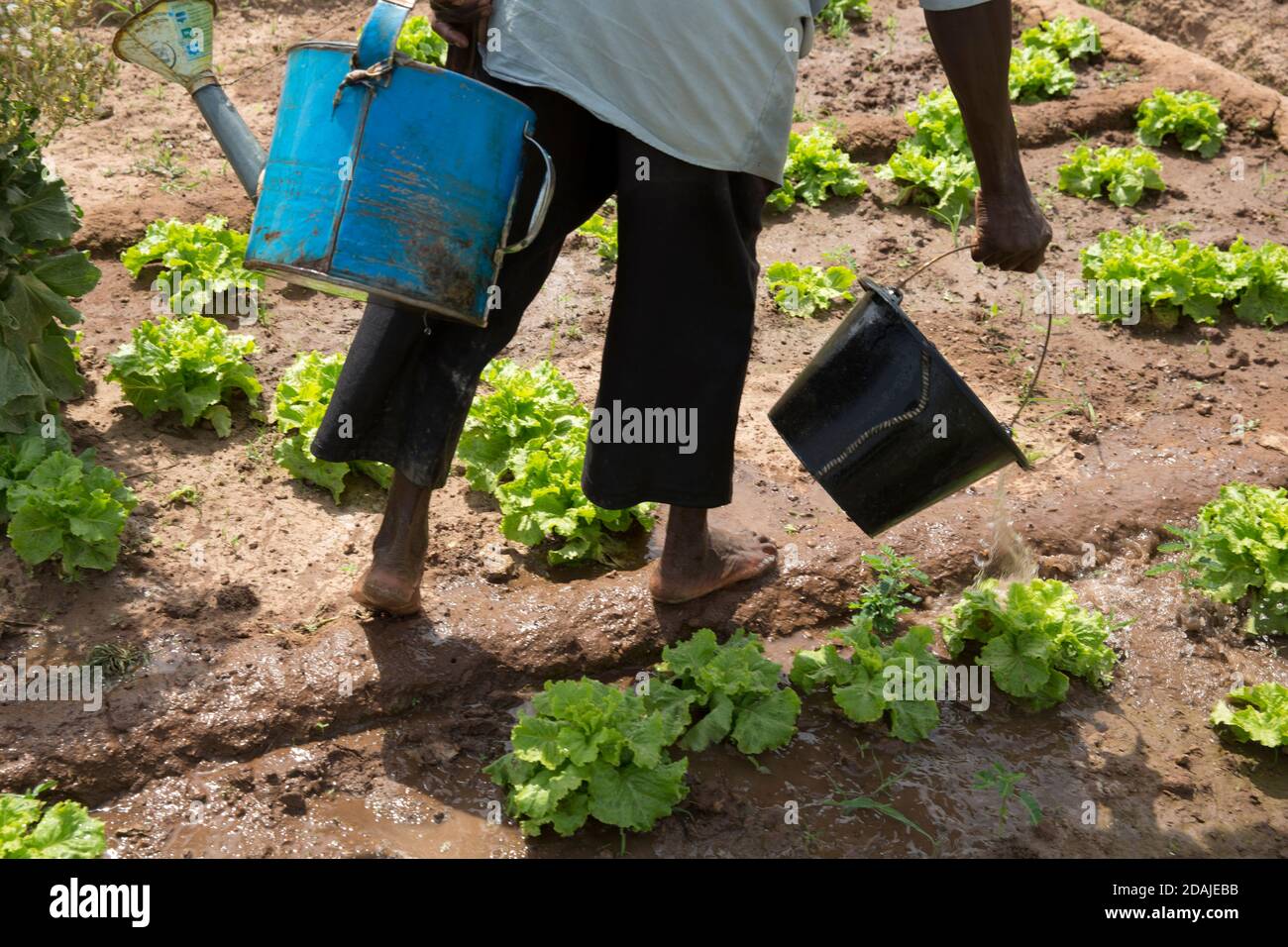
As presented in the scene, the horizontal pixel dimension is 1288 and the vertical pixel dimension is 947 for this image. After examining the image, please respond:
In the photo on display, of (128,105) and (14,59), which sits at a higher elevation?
(14,59)

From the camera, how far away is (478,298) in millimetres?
2521

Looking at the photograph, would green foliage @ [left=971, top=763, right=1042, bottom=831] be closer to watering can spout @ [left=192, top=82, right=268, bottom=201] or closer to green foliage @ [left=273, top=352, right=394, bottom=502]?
green foliage @ [left=273, top=352, right=394, bottom=502]

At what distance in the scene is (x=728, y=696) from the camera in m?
3.05

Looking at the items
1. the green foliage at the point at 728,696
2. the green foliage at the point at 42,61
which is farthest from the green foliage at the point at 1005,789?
the green foliage at the point at 42,61

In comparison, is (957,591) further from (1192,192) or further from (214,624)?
(1192,192)

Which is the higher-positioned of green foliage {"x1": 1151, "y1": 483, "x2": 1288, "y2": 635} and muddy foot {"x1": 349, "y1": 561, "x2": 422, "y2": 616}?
green foliage {"x1": 1151, "y1": 483, "x2": 1288, "y2": 635}

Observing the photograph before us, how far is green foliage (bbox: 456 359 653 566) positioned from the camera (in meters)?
3.55

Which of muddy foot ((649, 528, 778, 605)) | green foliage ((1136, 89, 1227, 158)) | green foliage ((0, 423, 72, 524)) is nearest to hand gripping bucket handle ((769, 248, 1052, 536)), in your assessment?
muddy foot ((649, 528, 778, 605))

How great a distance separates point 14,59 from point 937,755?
2971mm

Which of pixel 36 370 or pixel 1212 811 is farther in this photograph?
pixel 36 370

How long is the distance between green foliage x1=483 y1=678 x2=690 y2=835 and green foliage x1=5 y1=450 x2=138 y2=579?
4.12 ft

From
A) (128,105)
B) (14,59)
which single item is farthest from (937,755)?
(128,105)

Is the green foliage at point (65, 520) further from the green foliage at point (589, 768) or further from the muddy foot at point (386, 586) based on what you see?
the green foliage at point (589, 768)

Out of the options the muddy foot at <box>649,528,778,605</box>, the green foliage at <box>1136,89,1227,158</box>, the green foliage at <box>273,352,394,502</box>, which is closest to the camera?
the muddy foot at <box>649,528,778,605</box>
